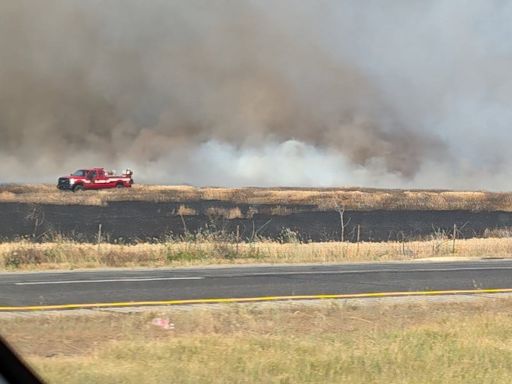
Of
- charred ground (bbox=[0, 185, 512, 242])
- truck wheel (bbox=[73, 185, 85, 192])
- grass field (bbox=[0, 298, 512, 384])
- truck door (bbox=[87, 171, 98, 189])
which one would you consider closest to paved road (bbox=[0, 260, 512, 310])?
grass field (bbox=[0, 298, 512, 384])

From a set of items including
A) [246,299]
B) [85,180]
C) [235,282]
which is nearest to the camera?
[246,299]

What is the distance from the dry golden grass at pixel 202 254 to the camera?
18.4 meters

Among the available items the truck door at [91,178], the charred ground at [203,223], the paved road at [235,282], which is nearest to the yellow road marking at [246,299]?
the paved road at [235,282]

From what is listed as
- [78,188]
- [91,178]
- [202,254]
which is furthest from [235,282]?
[78,188]

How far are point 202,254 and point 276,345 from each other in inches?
516

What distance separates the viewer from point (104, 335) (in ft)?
27.2

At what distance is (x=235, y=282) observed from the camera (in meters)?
14.1

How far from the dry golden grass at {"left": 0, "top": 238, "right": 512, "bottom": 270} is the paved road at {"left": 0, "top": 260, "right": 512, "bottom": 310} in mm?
2101

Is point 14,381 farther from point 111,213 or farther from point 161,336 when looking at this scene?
point 111,213

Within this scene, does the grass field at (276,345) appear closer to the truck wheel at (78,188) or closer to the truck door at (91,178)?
the truck door at (91,178)

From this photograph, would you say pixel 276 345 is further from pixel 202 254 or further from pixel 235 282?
pixel 202 254

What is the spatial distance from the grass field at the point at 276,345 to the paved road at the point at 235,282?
195 centimetres

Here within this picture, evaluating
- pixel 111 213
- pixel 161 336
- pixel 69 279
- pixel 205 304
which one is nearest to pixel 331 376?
pixel 161 336

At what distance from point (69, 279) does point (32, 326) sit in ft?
19.2
